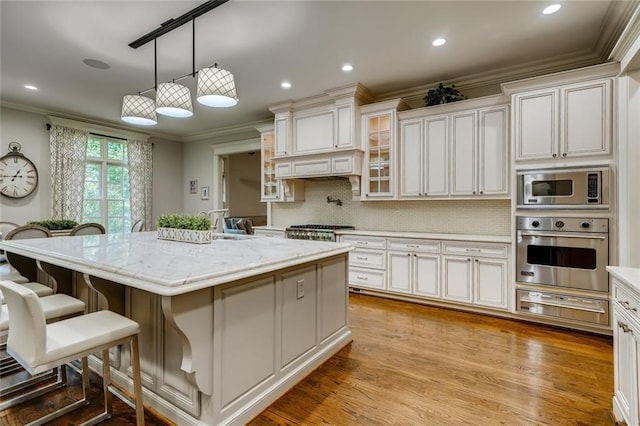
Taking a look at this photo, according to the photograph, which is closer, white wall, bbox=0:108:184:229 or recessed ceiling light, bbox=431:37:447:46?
recessed ceiling light, bbox=431:37:447:46

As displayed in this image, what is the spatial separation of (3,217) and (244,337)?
218 inches

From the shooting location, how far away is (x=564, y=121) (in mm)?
3059

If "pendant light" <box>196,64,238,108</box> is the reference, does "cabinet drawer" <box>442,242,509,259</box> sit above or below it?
below

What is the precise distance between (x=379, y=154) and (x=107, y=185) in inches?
210

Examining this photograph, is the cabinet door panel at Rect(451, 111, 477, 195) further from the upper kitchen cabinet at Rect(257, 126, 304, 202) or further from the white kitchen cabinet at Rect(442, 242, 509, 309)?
the upper kitchen cabinet at Rect(257, 126, 304, 202)

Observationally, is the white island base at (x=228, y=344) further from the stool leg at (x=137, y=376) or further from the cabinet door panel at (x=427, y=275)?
the cabinet door panel at (x=427, y=275)

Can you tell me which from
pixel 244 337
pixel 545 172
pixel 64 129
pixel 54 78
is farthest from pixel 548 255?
pixel 64 129

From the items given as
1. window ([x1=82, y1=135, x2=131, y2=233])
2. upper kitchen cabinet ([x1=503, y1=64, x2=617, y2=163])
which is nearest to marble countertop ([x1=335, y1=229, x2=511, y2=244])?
upper kitchen cabinet ([x1=503, y1=64, x2=617, y2=163])

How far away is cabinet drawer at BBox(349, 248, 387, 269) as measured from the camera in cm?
416


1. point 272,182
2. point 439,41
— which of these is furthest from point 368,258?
point 439,41

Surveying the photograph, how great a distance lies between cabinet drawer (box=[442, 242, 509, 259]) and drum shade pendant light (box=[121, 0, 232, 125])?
2.81m

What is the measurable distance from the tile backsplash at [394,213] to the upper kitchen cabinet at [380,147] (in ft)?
1.27

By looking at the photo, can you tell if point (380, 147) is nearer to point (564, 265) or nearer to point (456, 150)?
point (456, 150)

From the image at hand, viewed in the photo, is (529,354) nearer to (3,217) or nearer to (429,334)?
(429,334)
